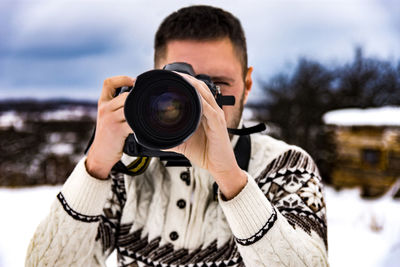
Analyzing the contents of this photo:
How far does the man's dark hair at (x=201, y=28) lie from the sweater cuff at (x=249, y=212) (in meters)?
0.51

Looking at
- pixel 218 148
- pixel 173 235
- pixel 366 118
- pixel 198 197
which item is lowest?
pixel 366 118

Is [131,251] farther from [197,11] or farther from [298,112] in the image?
[298,112]

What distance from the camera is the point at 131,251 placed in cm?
97

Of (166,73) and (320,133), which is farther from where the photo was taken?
(320,133)

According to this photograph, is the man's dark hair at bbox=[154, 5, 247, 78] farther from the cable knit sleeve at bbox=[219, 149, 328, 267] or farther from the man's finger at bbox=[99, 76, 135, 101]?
the cable knit sleeve at bbox=[219, 149, 328, 267]

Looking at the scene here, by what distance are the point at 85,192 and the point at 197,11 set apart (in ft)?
2.26

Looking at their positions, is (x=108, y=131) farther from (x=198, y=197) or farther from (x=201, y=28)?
(x=201, y=28)

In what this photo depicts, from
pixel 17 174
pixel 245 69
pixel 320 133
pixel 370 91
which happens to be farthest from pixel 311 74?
pixel 245 69

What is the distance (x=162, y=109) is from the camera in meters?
0.77

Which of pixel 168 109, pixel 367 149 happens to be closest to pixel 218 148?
pixel 168 109

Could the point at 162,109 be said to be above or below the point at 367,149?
above

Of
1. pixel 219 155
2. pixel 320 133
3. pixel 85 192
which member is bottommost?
pixel 320 133

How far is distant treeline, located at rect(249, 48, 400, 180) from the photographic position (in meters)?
6.00

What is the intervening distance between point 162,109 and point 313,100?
637 cm
